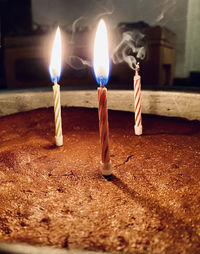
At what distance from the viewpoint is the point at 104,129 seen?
240cm

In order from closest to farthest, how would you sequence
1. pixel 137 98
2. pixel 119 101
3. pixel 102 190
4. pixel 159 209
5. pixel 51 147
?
A: pixel 159 209
pixel 102 190
pixel 51 147
pixel 137 98
pixel 119 101

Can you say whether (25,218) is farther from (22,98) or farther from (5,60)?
(5,60)

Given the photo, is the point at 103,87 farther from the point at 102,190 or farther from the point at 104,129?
the point at 102,190

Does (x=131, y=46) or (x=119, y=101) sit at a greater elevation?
(x=131, y=46)

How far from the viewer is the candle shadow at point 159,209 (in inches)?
68.1

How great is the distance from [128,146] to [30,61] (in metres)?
11.8

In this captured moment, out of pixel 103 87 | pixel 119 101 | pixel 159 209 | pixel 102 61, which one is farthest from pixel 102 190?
pixel 119 101

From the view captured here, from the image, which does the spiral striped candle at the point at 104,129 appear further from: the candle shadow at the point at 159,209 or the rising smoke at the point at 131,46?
the rising smoke at the point at 131,46

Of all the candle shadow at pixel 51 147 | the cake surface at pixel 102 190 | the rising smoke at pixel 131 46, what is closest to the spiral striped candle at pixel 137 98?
the cake surface at pixel 102 190

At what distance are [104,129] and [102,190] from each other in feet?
1.88

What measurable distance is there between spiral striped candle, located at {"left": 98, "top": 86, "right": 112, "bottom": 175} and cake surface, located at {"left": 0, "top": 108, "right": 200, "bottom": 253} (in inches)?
4.9

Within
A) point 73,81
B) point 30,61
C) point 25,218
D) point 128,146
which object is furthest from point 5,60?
point 25,218

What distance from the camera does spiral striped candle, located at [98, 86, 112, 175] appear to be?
2354 mm

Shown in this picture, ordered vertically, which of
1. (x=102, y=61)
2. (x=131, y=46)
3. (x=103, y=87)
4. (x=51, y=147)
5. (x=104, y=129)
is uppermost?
(x=131, y=46)
